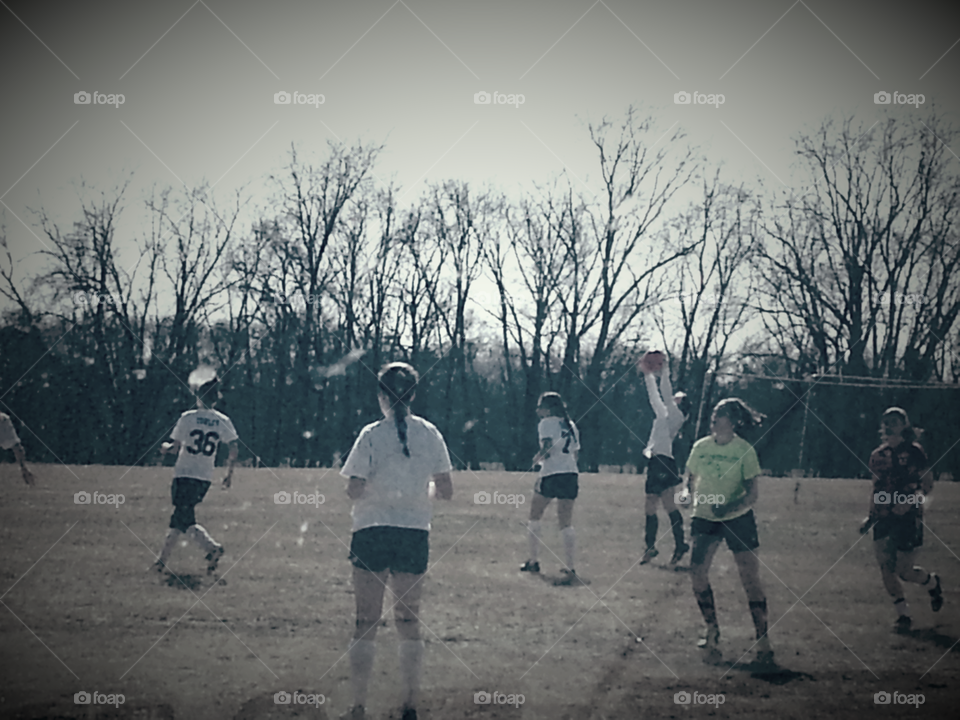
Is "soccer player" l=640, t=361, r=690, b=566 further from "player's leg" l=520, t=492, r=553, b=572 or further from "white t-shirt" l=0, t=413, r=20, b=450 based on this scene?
"white t-shirt" l=0, t=413, r=20, b=450

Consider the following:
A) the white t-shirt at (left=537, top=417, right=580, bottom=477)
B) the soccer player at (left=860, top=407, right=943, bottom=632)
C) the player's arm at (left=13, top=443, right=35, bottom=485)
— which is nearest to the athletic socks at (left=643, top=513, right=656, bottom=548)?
the white t-shirt at (left=537, top=417, right=580, bottom=477)

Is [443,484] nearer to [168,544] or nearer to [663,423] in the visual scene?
[168,544]

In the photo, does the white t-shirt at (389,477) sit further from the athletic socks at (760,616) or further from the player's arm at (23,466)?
the player's arm at (23,466)

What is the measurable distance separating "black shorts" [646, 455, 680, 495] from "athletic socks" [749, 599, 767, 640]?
3845 mm

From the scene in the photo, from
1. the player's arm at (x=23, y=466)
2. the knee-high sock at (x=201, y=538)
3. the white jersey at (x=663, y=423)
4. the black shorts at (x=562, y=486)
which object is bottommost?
the knee-high sock at (x=201, y=538)

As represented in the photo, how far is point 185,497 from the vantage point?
9.28 metres

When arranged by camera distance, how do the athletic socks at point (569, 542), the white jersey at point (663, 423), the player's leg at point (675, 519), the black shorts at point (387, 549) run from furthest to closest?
the player's leg at point (675, 519) < the athletic socks at point (569, 542) < the white jersey at point (663, 423) < the black shorts at point (387, 549)

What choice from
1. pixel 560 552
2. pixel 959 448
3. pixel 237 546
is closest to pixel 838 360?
pixel 959 448

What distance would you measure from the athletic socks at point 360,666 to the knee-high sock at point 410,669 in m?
0.19

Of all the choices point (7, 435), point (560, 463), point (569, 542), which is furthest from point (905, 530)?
point (7, 435)

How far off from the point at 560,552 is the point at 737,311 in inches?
1267

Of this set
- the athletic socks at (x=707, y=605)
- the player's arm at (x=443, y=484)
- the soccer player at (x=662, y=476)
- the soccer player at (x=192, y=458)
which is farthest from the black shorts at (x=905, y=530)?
the soccer player at (x=192, y=458)

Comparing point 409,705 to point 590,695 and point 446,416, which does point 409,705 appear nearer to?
point 590,695

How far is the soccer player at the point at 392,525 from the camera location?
194 inches
